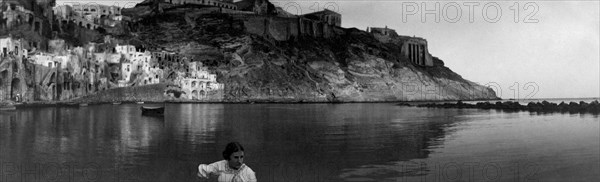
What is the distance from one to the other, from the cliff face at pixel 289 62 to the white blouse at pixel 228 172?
287ft

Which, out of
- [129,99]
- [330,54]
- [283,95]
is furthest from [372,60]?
[129,99]

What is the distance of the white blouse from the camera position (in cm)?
416

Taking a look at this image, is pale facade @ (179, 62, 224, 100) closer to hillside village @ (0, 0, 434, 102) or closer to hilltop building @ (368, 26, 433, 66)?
hillside village @ (0, 0, 434, 102)

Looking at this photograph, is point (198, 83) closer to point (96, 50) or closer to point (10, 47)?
point (96, 50)

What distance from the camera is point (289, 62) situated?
10344cm

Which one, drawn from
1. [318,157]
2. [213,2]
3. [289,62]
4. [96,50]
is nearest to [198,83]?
[96,50]

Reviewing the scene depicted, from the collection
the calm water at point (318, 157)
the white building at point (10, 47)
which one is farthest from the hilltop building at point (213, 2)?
the calm water at point (318, 157)

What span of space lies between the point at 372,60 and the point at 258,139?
99.0m

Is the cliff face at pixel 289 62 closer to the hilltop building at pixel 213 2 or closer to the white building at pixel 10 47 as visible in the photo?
the hilltop building at pixel 213 2

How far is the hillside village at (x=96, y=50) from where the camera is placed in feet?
219

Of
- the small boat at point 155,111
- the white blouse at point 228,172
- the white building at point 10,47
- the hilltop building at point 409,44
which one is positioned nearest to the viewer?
the white blouse at point 228,172

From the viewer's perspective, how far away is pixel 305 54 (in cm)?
11119

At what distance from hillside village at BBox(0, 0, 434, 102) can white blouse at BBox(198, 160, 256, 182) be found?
221ft

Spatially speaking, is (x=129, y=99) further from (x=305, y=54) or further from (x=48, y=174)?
(x=48, y=174)
